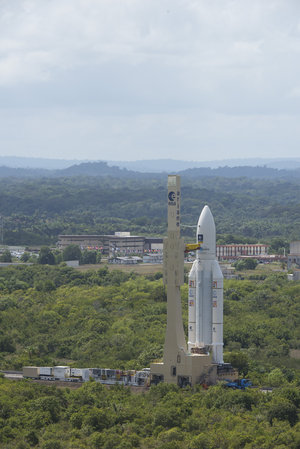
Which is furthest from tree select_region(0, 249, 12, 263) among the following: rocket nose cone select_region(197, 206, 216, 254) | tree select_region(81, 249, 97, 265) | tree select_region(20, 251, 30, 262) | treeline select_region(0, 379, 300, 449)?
treeline select_region(0, 379, 300, 449)

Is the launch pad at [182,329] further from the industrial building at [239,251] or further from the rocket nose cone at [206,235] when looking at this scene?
the industrial building at [239,251]

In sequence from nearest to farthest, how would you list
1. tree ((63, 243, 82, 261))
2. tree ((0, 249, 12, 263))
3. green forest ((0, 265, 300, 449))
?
green forest ((0, 265, 300, 449)) → tree ((63, 243, 82, 261)) → tree ((0, 249, 12, 263))

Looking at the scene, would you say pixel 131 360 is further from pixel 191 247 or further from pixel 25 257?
pixel 25 257

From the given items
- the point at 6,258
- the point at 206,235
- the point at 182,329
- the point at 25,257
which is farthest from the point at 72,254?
the point at 182,329

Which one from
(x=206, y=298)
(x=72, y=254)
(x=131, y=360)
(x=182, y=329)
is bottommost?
(x=72, y=254)

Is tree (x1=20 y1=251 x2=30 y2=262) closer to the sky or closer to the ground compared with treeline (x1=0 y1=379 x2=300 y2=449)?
closer to the ground

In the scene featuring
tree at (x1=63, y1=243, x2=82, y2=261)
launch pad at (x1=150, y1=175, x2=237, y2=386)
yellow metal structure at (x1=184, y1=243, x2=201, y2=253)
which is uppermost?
yellow metal structure at (x1=184, y1=243, x2=201, y2=253)

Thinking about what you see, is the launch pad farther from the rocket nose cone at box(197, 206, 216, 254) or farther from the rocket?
the rocket nose cone at box(197, 206, 216, 254)

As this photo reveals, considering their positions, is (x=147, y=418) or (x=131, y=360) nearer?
(x=147, y=418)
